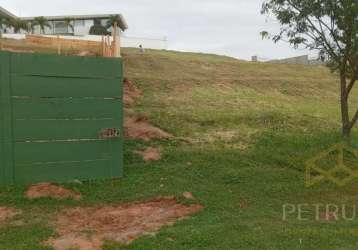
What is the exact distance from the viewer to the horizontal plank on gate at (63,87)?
7273mm

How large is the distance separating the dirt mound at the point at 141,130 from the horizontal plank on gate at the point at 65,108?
2483 millimetres

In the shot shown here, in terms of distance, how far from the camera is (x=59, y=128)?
24.9ft

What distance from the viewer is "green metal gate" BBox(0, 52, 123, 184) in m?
7.23

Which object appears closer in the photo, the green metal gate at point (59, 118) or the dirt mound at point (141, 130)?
the green metal gate at point (59, 118)

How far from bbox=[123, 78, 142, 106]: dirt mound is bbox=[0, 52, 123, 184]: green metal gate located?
5.35 m

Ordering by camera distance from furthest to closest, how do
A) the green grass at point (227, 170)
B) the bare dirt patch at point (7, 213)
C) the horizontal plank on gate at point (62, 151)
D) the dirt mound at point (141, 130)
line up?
the dirt mound at point (141, 130), the horizontal plank on gate at point (62, 151), the bare dirt patch at point (7, 213), the green grass at point (227, 170)

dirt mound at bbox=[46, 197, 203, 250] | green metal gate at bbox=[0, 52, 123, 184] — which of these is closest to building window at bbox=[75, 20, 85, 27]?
green metal gate at bbox=[0, 52, 123, 184]

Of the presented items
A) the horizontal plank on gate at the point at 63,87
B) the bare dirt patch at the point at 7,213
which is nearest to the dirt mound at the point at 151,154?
the horizontal plank on gate at the point at 63,87

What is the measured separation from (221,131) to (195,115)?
56.2 inches

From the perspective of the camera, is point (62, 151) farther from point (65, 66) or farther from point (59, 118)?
point (65, 66)

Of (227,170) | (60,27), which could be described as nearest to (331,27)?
(227,170)

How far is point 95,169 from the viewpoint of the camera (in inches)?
313

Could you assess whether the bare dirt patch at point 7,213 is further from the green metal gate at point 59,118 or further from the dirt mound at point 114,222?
the green metal gate at point 59,118

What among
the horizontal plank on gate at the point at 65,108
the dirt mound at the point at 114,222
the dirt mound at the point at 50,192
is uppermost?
the horizontal plank on gate at the point at 65,108
